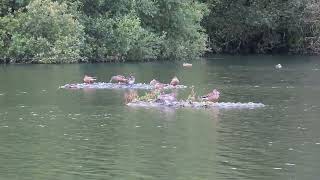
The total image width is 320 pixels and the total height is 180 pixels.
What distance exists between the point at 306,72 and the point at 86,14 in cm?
2276

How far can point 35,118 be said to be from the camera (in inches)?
1276

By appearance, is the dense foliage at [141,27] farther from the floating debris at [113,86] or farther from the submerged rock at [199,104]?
the submerged rock at [199,104]

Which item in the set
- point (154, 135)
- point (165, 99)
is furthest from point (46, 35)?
point (154, 135)

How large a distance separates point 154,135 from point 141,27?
4625 cm

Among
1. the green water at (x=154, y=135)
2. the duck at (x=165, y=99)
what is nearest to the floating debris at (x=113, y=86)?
the green water at (x=154, y=135)

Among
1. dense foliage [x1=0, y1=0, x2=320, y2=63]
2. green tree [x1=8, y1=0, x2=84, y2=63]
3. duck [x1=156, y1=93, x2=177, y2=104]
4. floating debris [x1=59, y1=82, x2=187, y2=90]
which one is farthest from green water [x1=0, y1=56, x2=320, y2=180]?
dense foliage [x1=0, y1=0, x2=320, y2=63]

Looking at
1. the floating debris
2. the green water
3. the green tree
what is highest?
the green tree

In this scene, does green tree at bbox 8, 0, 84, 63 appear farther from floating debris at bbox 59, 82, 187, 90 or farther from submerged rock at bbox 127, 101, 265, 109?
submerged rock at bbox 127, 101, 265, 109

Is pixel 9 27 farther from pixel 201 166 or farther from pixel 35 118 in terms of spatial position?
pixel 201 166

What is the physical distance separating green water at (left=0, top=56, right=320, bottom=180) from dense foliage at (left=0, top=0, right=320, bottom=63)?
17.1m

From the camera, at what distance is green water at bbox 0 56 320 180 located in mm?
22453

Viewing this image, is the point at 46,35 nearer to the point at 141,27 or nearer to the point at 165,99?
the point at 141,27

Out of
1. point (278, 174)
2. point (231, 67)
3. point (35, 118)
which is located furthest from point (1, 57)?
point (278, 174)

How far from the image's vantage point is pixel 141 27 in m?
74.2
